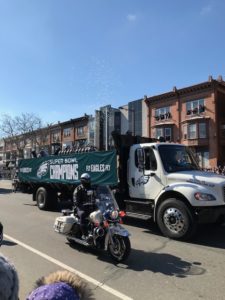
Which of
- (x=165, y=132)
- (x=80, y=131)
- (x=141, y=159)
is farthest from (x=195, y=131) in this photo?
(x=141, y=159)

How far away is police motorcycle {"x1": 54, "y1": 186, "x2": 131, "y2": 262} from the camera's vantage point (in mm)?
6605

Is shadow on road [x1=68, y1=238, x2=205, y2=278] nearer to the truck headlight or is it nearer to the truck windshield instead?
the truck headlight

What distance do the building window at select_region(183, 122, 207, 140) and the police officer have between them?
110 feet

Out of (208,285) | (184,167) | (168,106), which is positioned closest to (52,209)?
(184,167)

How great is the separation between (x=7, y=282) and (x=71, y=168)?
1161 cm

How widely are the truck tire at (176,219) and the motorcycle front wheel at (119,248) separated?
7.60 feet

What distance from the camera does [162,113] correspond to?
4472 centimetres

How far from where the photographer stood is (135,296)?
494 centimetres

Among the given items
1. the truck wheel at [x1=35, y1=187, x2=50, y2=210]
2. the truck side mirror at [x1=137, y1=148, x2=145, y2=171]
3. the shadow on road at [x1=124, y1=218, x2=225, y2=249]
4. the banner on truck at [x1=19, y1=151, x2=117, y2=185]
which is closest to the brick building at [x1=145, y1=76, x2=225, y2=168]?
the banner on truck at [x1=19, y1=151, x2=117, y2=185]

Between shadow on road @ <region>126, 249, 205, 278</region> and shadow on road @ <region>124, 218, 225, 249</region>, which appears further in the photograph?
shadow on road @ <region>124, 218, 225, 249</region>

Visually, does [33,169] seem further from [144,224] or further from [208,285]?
[208,285]

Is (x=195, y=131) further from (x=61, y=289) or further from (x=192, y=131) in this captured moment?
(x=61, y=289)

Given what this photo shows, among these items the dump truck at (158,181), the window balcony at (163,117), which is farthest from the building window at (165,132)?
the dump truck at (158,181)

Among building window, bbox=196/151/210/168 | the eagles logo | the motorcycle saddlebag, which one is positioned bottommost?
the motorcycle saddlebag
